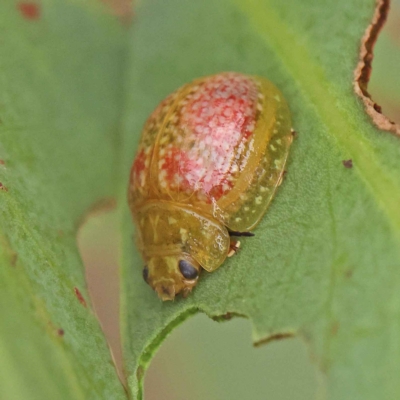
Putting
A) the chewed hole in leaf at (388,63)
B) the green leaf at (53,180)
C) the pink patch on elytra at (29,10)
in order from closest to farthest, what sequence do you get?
1. the green leaf at (53,180)
2. the chewed hole in leaf at (388,63)
3. the pink patch on elytra at (29,10)

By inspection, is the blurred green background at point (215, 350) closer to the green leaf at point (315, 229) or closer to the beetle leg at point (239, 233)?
the green leaf at point (315, 229)

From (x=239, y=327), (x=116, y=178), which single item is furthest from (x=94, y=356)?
(x=116, y=178)

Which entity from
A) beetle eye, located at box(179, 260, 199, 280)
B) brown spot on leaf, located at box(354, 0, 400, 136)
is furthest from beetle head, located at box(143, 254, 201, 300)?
brown spot on leaf, located at box(354, 0, 400, 136)

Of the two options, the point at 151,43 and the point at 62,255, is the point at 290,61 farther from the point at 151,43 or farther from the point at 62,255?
the point at 62,255

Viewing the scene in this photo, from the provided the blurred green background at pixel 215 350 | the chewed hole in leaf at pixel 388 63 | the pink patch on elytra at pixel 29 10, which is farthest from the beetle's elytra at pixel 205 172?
the pink patch on elytra at pixel 29 10

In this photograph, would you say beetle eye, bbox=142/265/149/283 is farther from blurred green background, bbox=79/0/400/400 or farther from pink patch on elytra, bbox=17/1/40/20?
pink patch on elytra, bbox=17/1/40/20

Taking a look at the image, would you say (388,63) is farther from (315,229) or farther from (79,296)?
(79,296)

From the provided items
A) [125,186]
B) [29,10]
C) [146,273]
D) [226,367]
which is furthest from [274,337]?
[29,10]
